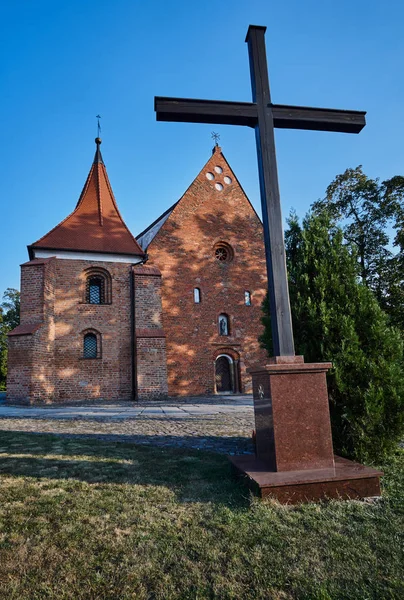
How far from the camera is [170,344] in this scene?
57.2 feet

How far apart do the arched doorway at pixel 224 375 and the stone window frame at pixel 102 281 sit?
6.16 m

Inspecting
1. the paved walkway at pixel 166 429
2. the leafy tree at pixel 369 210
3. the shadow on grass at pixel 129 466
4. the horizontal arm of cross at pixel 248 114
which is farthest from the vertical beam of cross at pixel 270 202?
the leafy tree at pixel 369 210

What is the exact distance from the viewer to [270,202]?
12.2ft

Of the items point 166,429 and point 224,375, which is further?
point 224,375

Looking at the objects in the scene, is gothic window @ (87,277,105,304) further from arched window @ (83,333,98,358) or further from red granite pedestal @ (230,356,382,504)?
red granite pedestal @ (230,356,382,504)

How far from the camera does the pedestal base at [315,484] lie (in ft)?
9.02

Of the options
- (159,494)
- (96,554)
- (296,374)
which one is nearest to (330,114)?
(296,374)

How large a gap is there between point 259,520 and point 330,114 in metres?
4.01

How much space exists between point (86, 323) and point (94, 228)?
489cm

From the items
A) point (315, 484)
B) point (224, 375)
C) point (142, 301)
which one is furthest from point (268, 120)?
point (224, 375)

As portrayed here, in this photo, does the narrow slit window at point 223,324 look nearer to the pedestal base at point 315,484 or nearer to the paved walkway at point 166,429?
the paved walkway at point 166,429

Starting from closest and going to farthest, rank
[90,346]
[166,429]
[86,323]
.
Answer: [166,429]
[86,323]
[90,346]

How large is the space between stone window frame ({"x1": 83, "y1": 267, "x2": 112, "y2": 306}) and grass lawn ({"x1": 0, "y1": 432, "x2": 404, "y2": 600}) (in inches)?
534

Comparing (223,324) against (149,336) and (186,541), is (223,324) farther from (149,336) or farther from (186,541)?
(186,541)
